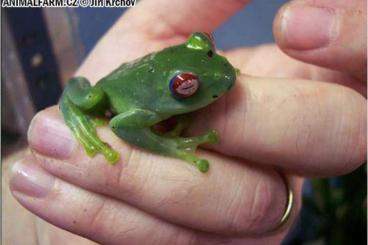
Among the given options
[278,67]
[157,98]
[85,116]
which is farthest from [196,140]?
[278,67]

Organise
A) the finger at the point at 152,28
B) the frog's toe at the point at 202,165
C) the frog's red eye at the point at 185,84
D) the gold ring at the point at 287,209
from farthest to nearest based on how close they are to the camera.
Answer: the finger at the point at 152,28 → the gold ring at the point at 287,209 → the frog's toe at the point at 202,165 → the frog's red eye at the point at 185,84

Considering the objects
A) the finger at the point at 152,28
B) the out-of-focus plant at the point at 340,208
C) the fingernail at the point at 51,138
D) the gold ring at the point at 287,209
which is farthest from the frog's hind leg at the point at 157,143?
the out-of-focus plant at the point at 340,208


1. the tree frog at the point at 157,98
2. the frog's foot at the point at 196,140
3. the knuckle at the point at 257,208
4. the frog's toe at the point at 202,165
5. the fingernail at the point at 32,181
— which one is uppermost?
the tree frog at the point at 157,98

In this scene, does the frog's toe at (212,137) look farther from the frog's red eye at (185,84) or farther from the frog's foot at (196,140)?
the frog's red eye at (185,84)

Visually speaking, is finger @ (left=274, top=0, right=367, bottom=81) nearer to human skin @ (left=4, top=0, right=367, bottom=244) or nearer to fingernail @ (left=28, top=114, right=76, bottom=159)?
human skin @ (left=4, top=0, right=367, bottom=244)

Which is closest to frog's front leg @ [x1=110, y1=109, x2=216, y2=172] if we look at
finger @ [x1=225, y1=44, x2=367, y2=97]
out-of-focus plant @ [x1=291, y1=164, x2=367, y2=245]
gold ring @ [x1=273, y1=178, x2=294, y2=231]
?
gold ring @ [x1=273, y1=178, x2=294, y2=231]

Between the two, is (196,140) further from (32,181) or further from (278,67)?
(278,67)
